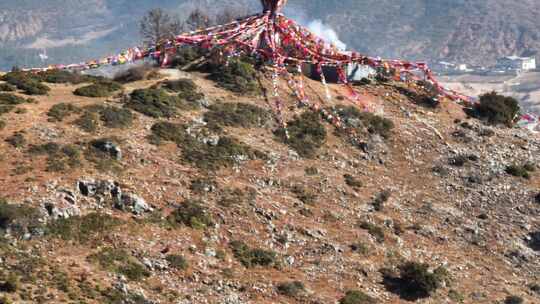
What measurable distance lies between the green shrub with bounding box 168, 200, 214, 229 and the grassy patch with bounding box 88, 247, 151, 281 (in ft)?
19.5

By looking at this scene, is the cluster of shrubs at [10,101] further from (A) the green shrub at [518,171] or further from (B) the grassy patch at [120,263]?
(A) the green shrub at [518,171]

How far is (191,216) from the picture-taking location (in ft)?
192

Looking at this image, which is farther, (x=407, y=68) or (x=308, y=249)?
(x=407, y=68)

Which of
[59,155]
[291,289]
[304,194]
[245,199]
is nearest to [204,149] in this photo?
[245,199]

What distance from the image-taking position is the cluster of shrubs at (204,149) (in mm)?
67062

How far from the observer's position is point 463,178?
3059 inches

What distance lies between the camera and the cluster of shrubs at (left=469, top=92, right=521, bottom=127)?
91756mm

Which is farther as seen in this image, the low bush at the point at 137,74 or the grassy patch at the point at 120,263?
the low bush at the point at 137,74

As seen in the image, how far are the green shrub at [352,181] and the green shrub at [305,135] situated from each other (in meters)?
3.67

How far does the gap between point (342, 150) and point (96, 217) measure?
28.5 m

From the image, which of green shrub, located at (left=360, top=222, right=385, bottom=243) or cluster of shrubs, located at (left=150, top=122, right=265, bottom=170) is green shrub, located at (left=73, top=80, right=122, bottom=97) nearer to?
cluster of shrubs, located at (left=150, top=122, right=265, bottom=170)

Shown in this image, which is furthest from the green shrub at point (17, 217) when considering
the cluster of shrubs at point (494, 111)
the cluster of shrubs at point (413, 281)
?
the cluster of shrubs at point (494, 111)

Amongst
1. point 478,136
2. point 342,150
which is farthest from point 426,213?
point 478,136

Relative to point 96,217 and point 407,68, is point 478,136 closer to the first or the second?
point 407,68
